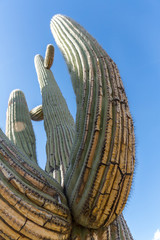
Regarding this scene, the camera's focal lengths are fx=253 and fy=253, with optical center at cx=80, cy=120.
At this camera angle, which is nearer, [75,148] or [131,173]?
[131,173]

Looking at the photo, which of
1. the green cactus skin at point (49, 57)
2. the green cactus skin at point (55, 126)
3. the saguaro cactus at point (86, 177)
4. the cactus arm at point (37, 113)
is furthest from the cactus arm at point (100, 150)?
the cactus arm at point (37, 113)

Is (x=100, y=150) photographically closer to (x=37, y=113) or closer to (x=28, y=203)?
(x=28, y=203)

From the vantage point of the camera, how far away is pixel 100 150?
167 cm

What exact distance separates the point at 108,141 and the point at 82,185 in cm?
35

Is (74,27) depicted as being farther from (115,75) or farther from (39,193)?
(39,193)

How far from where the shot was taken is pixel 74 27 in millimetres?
2807

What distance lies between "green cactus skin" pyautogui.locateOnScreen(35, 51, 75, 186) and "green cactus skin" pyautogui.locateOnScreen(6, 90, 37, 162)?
0.24 metres

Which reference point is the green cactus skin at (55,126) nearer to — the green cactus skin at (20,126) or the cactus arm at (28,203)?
the green cactus skin at (20,126)

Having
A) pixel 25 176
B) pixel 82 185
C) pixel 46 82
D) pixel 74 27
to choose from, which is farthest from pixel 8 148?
pixel 46 82

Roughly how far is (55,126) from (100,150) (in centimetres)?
168

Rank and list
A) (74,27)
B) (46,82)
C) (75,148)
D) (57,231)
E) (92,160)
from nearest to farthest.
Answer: (57,231) < (92,160) < (75,148) < (74,27) < (46,82)

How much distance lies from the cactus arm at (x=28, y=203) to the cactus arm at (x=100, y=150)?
0.17m

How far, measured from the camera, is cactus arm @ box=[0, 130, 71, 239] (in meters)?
1.37

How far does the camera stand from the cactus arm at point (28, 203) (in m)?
1.37
